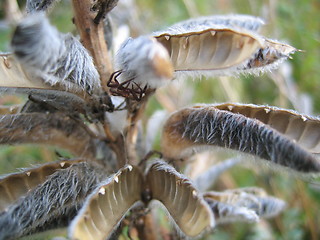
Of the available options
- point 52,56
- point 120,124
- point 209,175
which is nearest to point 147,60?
point 52,56

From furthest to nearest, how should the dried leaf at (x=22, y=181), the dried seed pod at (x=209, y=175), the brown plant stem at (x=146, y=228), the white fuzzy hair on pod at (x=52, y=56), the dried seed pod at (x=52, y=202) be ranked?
the dried seed pod at (x=209, y=175) < the brown plant stem at (x=146, y=228) < the dried leaf at (x=22, y=181) < the dried seed pod at (x=52, y=202) < the white fuzzy hair on pod at (x=52, y=56)

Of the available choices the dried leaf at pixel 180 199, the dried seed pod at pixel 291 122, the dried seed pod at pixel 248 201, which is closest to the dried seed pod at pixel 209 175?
the dried seed pod at pixel 248 201

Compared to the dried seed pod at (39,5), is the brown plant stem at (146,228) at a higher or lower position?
lower

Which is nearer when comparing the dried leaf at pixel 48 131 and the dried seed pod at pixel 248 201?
the dried leaf at pixel 48 131

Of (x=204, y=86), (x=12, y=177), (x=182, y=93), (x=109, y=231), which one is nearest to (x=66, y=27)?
(x=182, y=93)

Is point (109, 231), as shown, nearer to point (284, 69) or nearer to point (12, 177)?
point (12, 177)

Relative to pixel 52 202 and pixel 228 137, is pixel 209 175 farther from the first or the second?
pixel 52 202

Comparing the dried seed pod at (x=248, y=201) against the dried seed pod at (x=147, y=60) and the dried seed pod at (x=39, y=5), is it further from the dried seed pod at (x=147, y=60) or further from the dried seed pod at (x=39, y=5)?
the dried seed pod at (x=39, y=5)

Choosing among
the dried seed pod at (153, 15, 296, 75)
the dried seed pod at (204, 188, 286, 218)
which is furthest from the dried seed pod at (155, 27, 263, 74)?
the dried seed pod at (204, 188, 286, 218)
